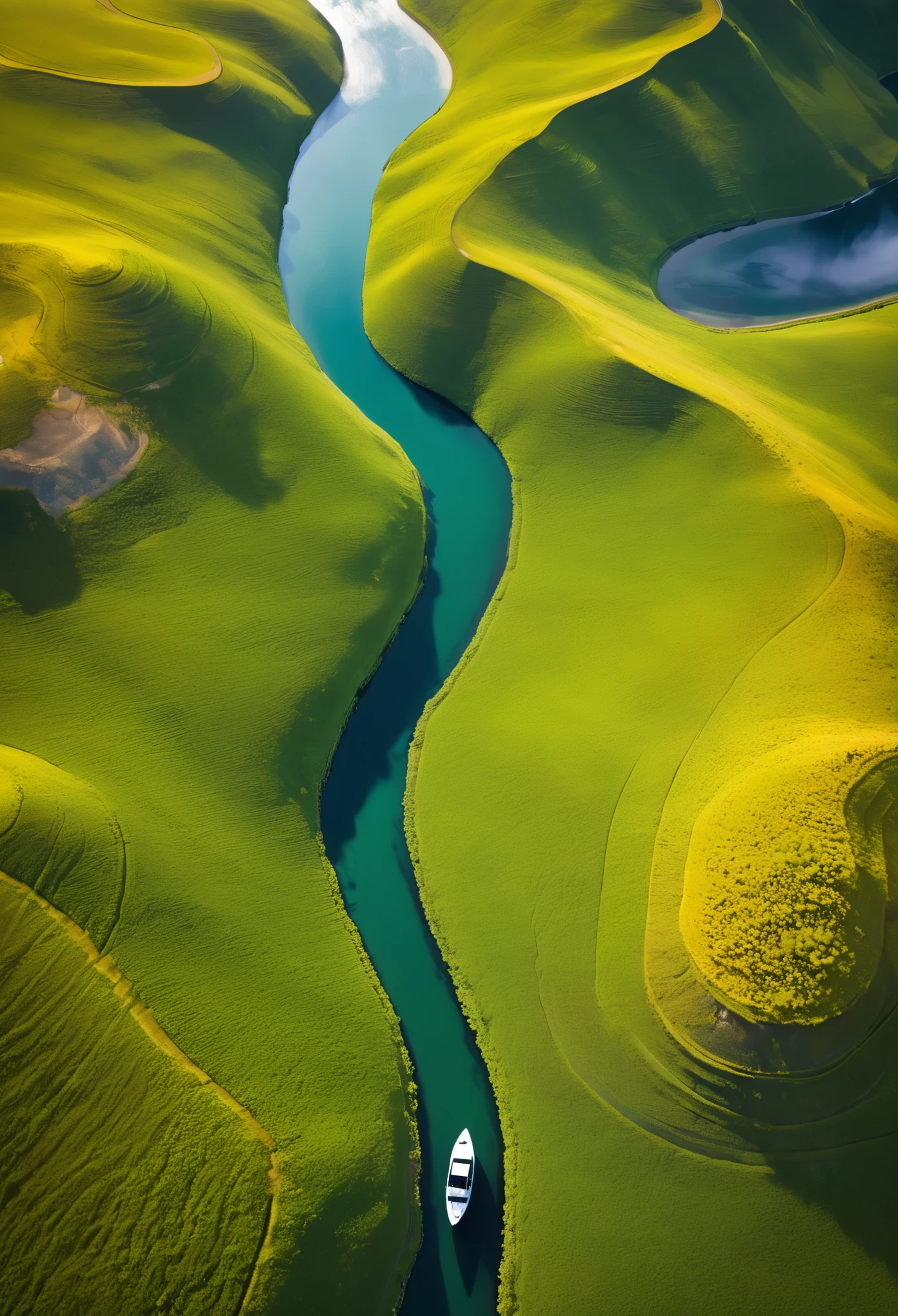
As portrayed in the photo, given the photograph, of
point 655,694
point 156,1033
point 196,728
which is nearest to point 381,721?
point 196,728

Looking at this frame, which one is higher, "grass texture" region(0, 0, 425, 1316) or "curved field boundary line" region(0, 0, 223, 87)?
"curved field boundary line" region(0, 0, 223, 87)

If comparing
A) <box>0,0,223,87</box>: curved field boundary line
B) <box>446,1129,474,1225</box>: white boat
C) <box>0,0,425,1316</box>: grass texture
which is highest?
<box>0,0,223,87</box>: curved field boundary line

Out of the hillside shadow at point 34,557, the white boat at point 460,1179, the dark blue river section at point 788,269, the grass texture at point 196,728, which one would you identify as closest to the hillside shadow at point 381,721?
the grass texture at point 196,728

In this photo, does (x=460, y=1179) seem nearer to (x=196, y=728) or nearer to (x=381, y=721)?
(x=381, y=721)

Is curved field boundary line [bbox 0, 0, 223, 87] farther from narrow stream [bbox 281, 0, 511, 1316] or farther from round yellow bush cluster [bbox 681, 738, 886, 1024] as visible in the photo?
round yellow bush cluster [bbox 681, 738, 886, 1024]

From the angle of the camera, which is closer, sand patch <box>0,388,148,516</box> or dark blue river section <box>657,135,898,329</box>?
sand patch <box>0,388,148,516</box>

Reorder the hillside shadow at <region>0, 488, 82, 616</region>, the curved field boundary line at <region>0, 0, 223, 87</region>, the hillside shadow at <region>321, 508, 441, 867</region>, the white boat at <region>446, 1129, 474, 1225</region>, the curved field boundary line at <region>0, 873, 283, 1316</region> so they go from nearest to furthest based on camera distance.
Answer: the curved field boundary line at <region>0, 873, 283, 1316</region>
the white boat at <region>446, 1129, 474, 1225</region>
the hillside shadow at <region>321, 508, 441, 867</region>
the hillside shadow at <region>0, 488, 82, 616</region>
the curved field boundary line at <region>0, 0, 223, 87</region>

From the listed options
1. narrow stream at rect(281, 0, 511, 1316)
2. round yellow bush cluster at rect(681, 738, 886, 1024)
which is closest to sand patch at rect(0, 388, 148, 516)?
narrow stream at rect(281, 0, 511, 1316)
